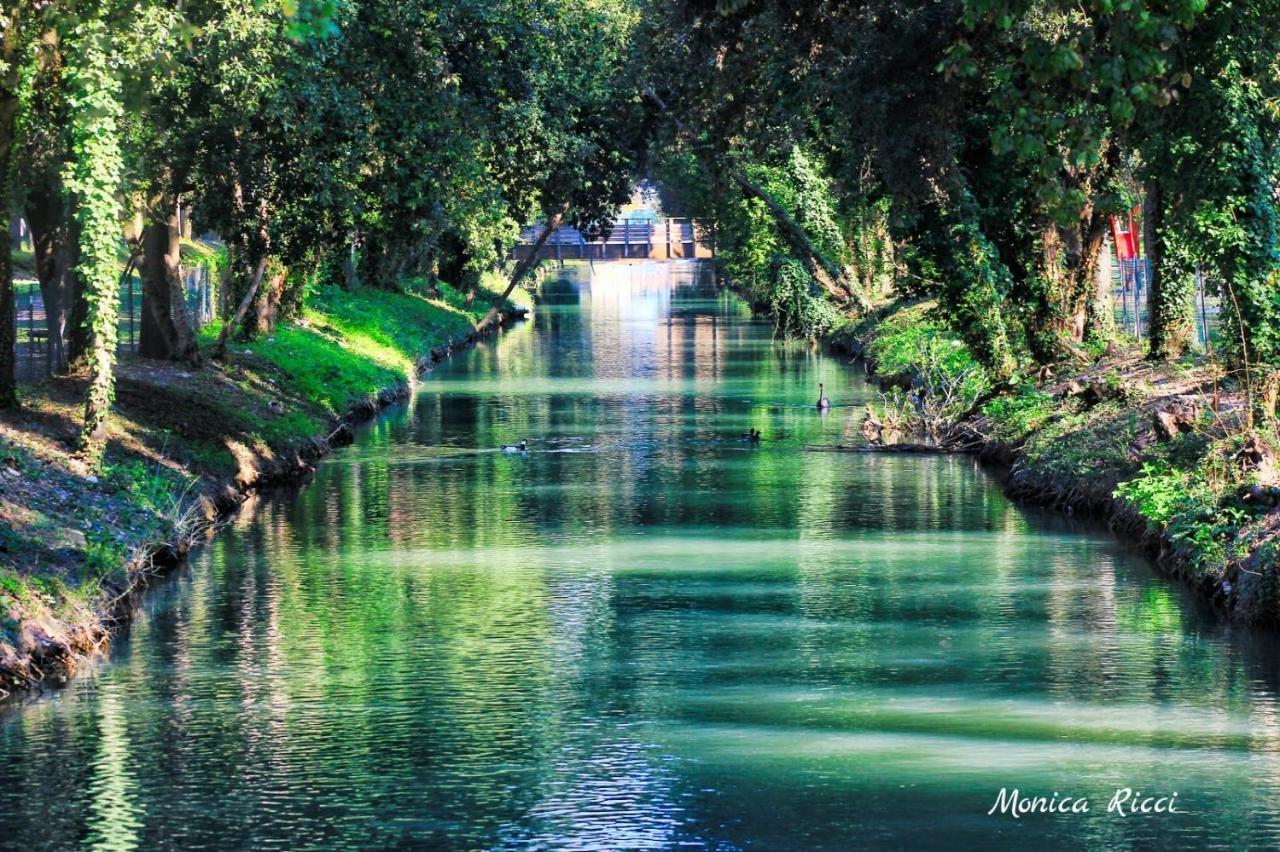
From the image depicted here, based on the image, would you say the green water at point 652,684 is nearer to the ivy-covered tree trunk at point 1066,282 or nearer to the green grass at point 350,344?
the ivy-covered tree trunk at point 1066,282

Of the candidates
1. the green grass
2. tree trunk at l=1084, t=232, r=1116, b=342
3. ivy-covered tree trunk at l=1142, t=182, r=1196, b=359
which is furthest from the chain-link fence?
the green grass

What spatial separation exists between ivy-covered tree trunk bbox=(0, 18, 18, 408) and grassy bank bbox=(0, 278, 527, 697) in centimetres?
64

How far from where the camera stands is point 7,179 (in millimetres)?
29391

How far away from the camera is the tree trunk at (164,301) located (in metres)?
38.5

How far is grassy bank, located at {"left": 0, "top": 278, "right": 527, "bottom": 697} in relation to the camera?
21527 mm

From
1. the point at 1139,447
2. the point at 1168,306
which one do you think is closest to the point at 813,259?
the point at 1168,306

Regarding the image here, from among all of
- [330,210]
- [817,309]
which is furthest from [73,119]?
[817,309]

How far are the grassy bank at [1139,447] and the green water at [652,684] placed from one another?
30.9 inches

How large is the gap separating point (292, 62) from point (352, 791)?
55.2 ft

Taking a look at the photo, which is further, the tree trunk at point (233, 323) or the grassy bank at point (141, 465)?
the tree trunk at point (233, 323)

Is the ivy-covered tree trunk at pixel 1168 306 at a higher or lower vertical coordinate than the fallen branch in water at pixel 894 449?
higher

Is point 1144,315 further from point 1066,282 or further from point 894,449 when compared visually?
point 894,449

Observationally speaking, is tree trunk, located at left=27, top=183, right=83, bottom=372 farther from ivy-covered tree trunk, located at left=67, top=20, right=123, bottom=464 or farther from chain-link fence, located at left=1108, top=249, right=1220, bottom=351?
chain-link fence, located at left=1108, top=249, right=1220, bottom=351

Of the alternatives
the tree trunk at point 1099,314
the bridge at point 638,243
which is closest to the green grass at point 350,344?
the tree trunk at point 1099,314
